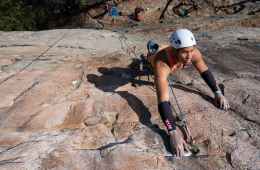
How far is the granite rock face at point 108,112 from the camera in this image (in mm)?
4141

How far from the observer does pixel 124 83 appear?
19.4 feet

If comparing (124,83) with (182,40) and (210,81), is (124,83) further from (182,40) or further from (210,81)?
(182,40)

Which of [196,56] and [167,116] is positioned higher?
[196,56]

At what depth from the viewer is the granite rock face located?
4.14m

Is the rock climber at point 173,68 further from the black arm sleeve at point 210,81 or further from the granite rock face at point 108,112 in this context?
the granite rock face at point 108,112

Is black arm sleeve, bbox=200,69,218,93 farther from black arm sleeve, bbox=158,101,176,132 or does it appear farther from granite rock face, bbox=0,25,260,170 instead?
black arm sleeve, bbox=158,101,176,132

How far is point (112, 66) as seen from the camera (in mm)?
6715

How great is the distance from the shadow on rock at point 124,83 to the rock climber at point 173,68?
0.55 feet

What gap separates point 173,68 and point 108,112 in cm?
95

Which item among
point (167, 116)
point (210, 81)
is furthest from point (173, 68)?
point (167, 116)

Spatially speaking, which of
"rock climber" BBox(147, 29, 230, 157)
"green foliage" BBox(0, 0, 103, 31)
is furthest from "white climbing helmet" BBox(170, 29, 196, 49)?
"green foliage" BBox(0, 0, 103, 31)

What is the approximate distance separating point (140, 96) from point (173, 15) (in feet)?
31.8

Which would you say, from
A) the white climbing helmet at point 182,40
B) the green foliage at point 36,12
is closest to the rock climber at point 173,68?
the white climbing helmet at point 182,40

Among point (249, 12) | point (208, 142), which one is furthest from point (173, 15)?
point (208, 142)
